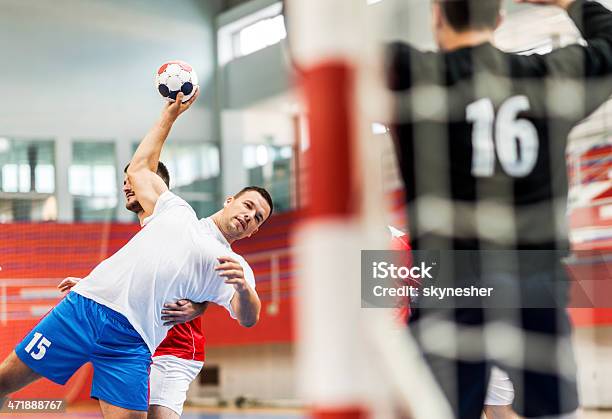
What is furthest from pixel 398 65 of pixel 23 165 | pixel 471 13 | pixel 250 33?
pixel 250 33

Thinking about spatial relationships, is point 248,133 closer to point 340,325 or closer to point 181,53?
point 181,53

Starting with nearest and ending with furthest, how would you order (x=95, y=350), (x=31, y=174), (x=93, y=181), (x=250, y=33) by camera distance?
1. (x=95, y=350)
2. (x=31, y=174)
3. (x=93, y=181)
4. (x=250, y=33)

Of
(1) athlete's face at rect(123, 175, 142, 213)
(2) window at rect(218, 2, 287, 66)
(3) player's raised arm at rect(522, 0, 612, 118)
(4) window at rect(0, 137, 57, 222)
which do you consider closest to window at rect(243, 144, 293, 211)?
(2) window at rect(218, 2, 287, 66)

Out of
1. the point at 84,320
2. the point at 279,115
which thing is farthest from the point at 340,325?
the point at 279,115

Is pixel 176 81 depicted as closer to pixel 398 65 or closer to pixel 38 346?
pixel 38 346

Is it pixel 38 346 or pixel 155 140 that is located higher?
pixel 155 140

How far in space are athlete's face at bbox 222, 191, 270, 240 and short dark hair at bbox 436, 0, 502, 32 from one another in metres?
2.40

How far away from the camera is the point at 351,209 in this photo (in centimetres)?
177

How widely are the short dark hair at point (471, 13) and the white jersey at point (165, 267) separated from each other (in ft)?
8.11

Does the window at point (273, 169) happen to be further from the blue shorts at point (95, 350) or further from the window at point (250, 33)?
the blue shorts at point (95, 350)

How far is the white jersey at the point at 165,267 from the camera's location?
459 centimetres

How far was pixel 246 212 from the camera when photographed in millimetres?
4898

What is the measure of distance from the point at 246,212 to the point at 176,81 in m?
0.97

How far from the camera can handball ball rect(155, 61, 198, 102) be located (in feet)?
17.5
